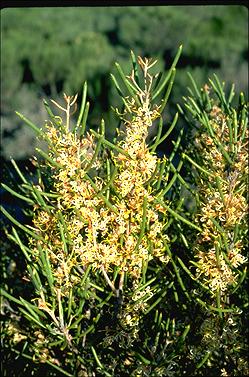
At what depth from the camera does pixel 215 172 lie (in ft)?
3.43

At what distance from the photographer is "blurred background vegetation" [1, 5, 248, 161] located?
4703 mm

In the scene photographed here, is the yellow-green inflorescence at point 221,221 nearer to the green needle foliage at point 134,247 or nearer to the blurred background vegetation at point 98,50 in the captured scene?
the green needle foliage at point 134,247

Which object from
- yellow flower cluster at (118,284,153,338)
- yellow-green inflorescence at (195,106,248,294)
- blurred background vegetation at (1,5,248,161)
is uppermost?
yellow-green inflorescence at (195,106,248,294)

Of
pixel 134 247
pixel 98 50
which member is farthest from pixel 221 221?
pixel 98 50

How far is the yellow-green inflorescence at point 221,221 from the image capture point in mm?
928

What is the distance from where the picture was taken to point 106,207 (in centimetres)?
91

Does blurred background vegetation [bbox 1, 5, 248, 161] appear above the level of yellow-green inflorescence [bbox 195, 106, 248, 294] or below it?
below

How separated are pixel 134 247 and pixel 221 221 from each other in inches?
6.0

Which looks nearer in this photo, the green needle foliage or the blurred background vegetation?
the green needle foliage

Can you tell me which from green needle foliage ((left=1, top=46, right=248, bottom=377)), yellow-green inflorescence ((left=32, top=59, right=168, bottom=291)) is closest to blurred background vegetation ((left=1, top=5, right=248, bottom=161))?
green needle foliage ((left=1, top=46, right=248, bottom=377))

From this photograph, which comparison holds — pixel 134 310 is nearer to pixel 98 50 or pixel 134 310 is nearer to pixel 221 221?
pixel 221 221

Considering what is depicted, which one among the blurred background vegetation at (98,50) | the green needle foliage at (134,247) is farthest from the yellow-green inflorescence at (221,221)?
the blurred background vegetation at (98,50)

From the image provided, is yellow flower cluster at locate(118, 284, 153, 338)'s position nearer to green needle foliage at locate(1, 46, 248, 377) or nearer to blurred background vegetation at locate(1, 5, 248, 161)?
green needle foliage at locate(1, 46, 248, 377)

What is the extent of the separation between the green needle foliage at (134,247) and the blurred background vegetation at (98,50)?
10.1ft
